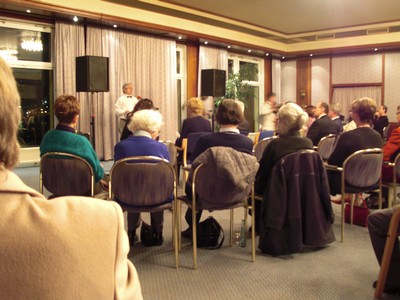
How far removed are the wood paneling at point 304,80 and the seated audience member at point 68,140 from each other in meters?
10.6

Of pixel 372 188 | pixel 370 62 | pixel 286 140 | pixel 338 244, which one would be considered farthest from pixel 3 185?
pixel 370 62

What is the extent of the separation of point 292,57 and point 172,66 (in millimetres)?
4965

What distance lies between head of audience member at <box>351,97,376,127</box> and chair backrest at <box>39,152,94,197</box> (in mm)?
2569

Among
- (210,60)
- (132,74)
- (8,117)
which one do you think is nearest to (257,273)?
(8,117)

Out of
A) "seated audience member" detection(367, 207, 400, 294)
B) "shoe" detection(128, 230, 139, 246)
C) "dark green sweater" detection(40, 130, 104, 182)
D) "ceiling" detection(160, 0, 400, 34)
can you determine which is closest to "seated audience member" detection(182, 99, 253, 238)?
"shoe" detection(128, 230, 139, 246)

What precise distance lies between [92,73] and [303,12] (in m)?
5.37

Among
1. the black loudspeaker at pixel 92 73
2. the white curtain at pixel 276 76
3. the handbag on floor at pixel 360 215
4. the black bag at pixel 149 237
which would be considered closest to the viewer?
the black bag at pixel 149 237

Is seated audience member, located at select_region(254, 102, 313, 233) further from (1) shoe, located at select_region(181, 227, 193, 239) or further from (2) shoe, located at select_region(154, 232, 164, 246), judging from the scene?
(2) shoe, located at select_region(154, 232, 164, 246)

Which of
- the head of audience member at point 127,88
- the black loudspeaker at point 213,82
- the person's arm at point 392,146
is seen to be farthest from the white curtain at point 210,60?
the person's arm at point 392,146

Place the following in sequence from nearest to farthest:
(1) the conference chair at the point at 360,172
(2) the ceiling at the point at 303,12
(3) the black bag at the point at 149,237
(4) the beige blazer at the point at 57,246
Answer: (4) the beige blazer at the point at 57,246 → (3) the black bag at the point at 149,237 → (1) the conference chair at the point at 360,172 → (2) the ceiling at the point at 303,12

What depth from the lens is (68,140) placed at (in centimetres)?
324

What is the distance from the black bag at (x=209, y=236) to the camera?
11.5 feet

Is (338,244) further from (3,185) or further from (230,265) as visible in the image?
(3,185)

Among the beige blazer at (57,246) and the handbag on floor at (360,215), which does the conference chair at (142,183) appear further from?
the handbag on floor at (360,215)
